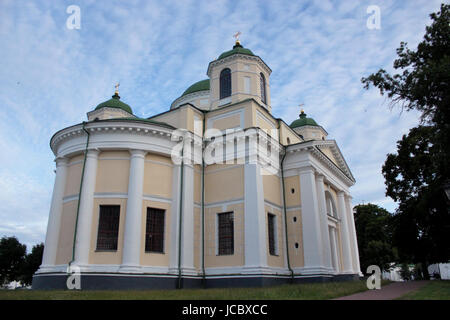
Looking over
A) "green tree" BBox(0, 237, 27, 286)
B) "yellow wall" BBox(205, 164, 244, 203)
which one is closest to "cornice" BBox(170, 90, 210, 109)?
"yellow wall" BBox(205, 164, 244, 203)

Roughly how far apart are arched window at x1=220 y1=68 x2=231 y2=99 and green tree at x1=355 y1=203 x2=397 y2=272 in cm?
2712

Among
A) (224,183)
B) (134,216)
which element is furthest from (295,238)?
(134,216)

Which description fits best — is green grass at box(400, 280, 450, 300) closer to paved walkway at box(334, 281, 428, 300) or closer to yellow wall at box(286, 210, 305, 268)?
paved walkway at box(334, 281, 428, 300)

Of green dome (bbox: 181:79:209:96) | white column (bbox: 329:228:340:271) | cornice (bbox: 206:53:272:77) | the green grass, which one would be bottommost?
the green grass

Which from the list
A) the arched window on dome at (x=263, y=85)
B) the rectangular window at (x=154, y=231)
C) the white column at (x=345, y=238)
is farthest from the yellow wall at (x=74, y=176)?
the white column at (x=345, y=238)

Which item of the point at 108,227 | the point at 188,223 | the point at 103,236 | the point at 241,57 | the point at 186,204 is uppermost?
the point at 241,57

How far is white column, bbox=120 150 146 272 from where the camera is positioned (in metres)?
15.8

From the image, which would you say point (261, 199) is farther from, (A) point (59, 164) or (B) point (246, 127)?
(A) point (59, 164)

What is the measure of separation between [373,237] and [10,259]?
147 feet

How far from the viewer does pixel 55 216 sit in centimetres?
1759

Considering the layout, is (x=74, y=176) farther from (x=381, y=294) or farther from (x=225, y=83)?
(x=381, y=294)

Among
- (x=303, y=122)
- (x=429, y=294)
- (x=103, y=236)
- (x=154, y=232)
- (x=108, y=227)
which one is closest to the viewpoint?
(x=429, y=294)

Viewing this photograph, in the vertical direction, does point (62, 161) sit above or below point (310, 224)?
above
